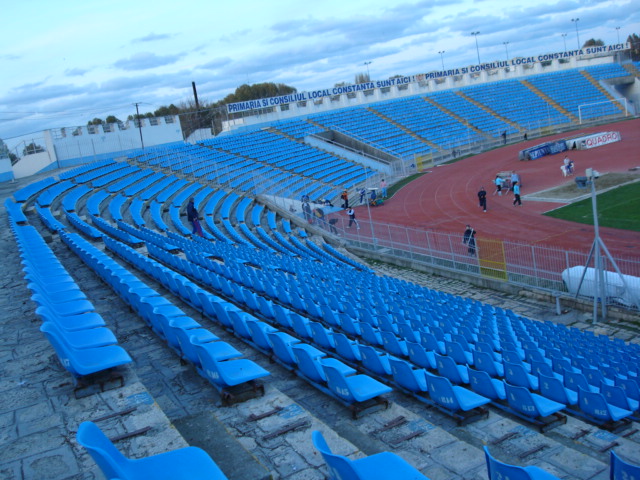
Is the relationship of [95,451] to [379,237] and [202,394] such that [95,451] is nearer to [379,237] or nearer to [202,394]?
[202,394]

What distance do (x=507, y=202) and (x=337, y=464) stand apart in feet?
89.9

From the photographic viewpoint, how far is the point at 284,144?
42719 millimetres

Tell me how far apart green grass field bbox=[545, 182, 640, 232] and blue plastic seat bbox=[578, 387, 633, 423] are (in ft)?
51.9

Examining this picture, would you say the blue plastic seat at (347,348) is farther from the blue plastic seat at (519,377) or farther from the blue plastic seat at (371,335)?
the blue plastic seat at (519,377)

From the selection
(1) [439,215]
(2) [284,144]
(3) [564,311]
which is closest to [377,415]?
(3) [564,311]

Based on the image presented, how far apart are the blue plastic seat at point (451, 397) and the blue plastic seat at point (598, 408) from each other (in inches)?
63.5

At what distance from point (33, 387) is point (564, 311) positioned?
13184 millimetres

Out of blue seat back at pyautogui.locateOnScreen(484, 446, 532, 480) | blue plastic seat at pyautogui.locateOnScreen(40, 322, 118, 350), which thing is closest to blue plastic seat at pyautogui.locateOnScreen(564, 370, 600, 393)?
blue seat back at pyautogui.locateOnScreen(484, 446, 532, 480)

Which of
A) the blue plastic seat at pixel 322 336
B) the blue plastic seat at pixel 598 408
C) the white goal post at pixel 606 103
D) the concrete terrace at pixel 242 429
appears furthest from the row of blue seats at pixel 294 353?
the white goal post at pixel 606 103

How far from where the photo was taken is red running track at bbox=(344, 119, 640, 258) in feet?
70.2

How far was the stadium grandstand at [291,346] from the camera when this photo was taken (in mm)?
5043

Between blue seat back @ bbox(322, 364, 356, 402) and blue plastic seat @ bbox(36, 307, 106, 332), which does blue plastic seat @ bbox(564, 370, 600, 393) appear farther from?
blue plastic seat @ bbox(36, 307, 106, 332)

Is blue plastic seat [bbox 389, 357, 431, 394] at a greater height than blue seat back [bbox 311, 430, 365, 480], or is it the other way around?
blue seat back [bbox 311, 430, 365, 480]

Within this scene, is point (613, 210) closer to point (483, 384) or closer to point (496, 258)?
point (496, 258)
